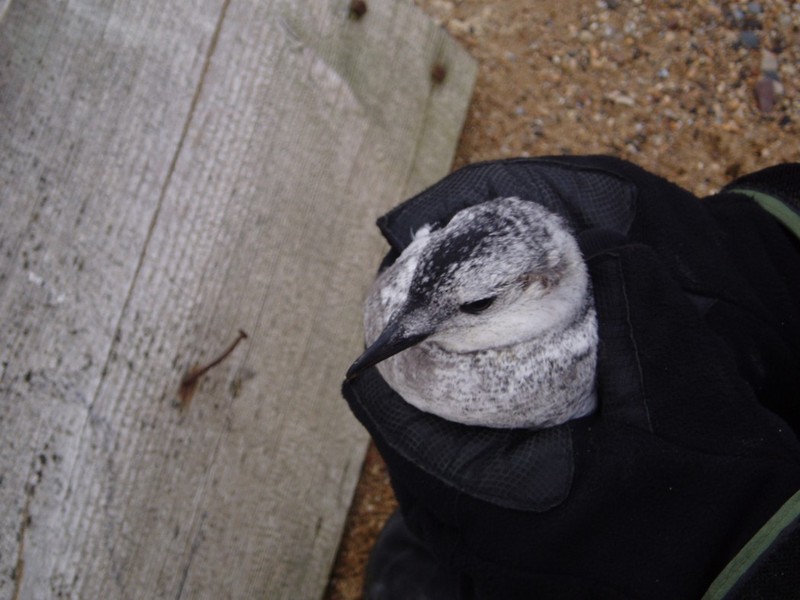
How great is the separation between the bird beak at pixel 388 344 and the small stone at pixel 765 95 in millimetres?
2695

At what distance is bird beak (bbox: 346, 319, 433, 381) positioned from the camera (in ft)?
5.46

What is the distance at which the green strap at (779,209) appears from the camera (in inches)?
81.1

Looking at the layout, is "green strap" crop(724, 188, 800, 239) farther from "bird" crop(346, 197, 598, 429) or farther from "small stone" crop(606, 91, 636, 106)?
"small stone" crop(606, 91, 636, 106)

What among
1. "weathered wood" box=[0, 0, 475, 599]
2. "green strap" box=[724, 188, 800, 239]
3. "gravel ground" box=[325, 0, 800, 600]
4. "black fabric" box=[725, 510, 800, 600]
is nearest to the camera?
"black fabric" box=[725, 510, 800, 600]

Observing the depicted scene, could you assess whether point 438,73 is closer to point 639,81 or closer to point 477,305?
point 639,81

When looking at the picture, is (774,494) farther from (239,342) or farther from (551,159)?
(239,342)

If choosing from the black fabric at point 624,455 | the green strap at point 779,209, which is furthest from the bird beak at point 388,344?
the green strap at point 779,209

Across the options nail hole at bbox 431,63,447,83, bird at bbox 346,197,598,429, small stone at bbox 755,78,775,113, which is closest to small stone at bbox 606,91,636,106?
small stone at bbox 755,78,775,113

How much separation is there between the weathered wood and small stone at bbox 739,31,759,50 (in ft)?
6.01

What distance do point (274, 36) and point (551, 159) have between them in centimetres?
107

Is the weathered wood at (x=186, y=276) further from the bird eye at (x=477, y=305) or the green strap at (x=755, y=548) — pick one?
the green strap at (x=755, y=548)

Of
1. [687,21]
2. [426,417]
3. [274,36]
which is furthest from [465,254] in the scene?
[687,21]

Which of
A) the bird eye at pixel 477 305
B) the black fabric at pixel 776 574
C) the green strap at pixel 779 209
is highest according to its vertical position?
the green strap at pixel 779 209

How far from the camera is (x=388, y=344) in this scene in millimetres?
1673
